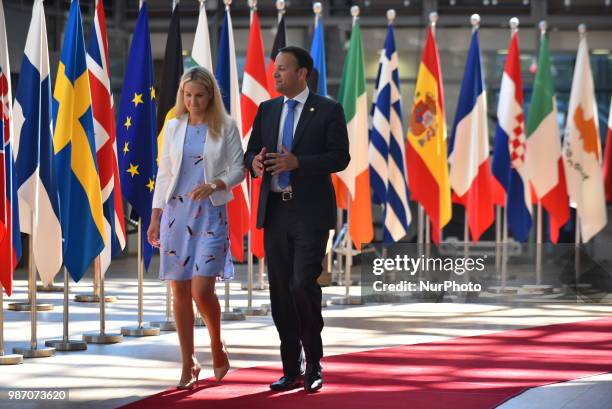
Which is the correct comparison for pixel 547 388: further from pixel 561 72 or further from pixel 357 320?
pixel 561 72

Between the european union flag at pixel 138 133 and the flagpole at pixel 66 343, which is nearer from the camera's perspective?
the flagpole at pixel 66 343

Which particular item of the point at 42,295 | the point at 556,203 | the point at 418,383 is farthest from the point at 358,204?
the point at 418,383

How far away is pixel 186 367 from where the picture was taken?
581cm

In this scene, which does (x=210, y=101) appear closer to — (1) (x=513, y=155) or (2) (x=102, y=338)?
(2) (x=102, y=338)

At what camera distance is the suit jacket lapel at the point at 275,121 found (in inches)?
228

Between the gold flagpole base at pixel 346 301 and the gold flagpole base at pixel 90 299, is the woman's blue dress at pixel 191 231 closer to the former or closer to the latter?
the gold flagpole base at pixel 346 301

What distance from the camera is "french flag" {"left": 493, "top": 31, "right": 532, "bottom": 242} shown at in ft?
39.6

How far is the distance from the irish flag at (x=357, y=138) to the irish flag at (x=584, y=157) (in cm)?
239

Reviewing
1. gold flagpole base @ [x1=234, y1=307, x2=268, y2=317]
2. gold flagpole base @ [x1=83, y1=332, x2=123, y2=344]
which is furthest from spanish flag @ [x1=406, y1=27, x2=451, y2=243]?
gold flagpole base @ [x1=83, y1=332, x2=123, y2=344]

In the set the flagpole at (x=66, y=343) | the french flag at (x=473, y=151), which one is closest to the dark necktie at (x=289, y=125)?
the flagpole at (x=66, y=343)

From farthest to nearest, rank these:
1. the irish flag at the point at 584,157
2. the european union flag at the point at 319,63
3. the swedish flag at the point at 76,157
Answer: the irish flag at the point at 584,157, the european union flag at the point at 319,63, the swedish flag at the point at 76,157

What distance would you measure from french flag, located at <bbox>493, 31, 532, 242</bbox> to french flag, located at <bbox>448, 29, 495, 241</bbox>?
262mm

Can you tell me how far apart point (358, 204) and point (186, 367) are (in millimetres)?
5454

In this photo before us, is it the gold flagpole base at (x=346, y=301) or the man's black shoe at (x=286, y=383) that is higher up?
the gold flagpole base at (x=346, y=301)
